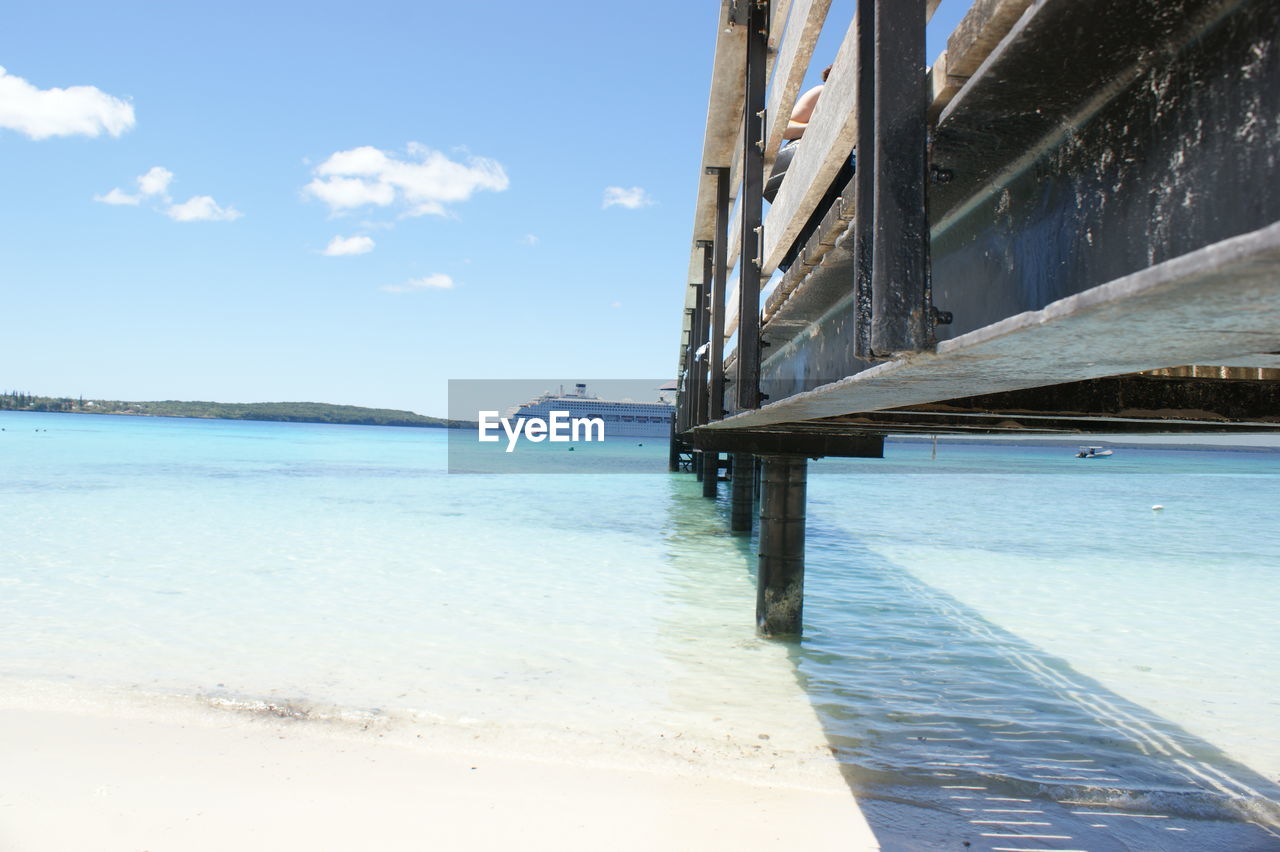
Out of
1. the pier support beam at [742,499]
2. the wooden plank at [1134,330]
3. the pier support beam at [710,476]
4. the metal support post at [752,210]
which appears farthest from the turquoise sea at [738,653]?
the pier support beam at [710,476]

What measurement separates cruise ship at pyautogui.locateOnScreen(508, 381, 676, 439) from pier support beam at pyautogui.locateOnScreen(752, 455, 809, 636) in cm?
12776

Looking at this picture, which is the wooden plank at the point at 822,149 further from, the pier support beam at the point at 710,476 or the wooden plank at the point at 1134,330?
the pier support beam at the point at 710,476

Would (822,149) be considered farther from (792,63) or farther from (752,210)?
(752,210)

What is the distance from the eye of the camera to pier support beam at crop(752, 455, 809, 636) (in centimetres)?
905

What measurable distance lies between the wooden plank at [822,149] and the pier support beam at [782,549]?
598 cm

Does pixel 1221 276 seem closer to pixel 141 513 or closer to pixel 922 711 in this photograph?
pixel 922 711

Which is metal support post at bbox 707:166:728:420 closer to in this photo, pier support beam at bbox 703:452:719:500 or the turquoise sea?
the turquoise sea

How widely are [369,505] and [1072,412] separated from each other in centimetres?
2452

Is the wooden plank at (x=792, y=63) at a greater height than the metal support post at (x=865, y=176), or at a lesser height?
greater

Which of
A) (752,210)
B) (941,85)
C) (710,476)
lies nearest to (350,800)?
(752,210)

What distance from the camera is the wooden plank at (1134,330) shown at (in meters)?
0.92

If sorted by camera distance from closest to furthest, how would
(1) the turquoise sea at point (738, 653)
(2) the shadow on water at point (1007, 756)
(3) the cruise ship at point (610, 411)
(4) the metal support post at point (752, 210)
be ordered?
(4) the metal support post at point (752, 210)
(2) the shadow on water at point (1007, 756)
(1) the turquoise sea at point (738, 653)
(3) the cruise ship at point (610, 411)

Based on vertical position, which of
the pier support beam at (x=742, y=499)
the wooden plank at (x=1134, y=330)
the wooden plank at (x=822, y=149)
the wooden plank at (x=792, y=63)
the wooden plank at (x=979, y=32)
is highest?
the wooden plank at (x=792, y=63)

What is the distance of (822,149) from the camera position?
2.46 meters
